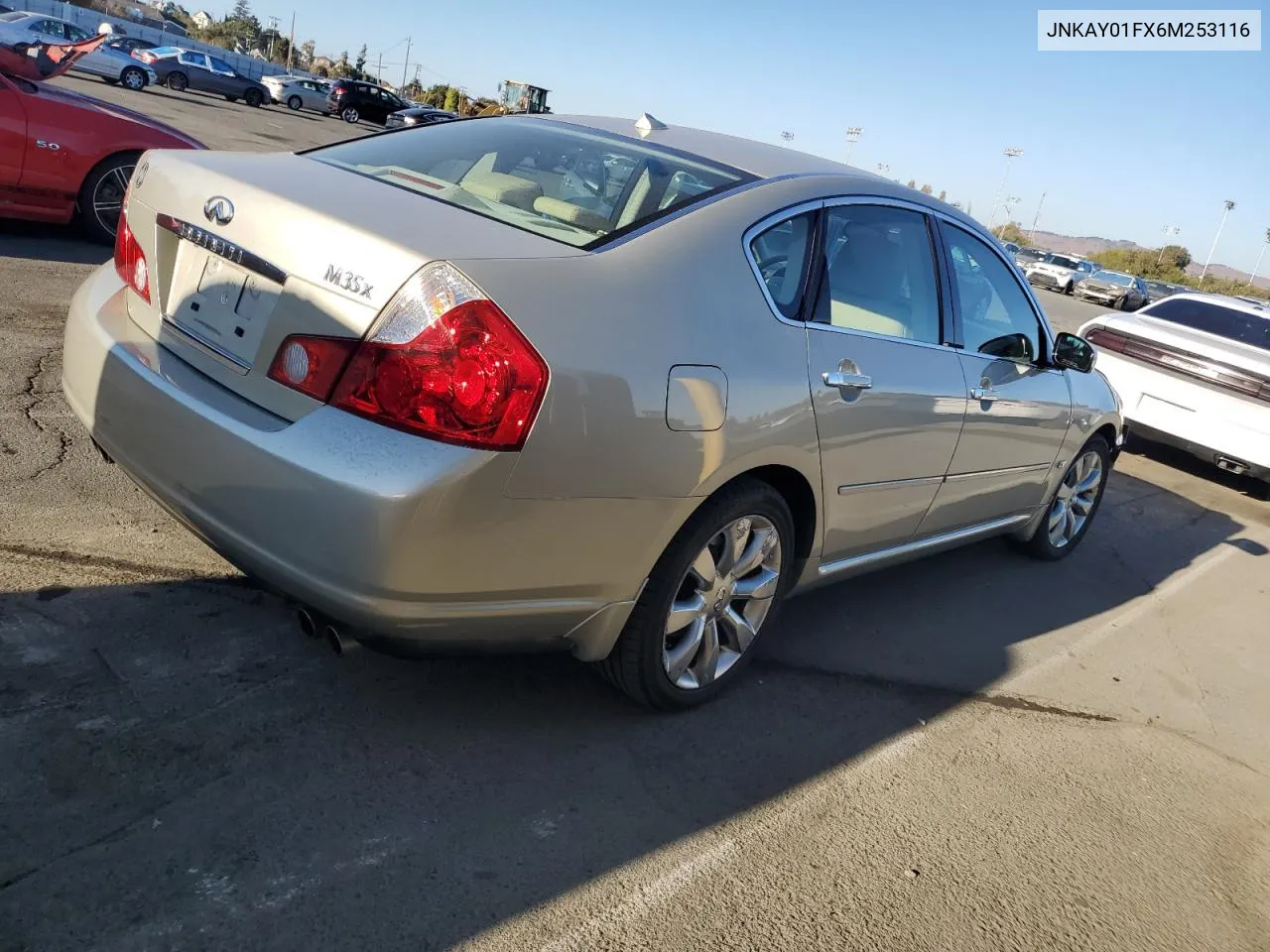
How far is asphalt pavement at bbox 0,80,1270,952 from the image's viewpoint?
7.61 ft

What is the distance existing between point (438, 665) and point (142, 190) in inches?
→ 64.2

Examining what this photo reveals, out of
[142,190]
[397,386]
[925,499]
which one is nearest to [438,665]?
[397,386]

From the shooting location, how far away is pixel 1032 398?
4.64 metres

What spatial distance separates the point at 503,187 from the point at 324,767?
5.66ft

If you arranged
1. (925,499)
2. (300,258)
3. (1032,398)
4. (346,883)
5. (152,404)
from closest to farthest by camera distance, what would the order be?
(346,883), (300,258), (152,404), (925,499), (1032,398)

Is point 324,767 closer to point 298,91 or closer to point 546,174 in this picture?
point 546,174

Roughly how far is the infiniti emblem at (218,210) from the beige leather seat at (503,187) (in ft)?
2.31

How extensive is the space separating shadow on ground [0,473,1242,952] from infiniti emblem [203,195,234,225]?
1216 mm

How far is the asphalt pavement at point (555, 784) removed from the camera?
7.61 feet

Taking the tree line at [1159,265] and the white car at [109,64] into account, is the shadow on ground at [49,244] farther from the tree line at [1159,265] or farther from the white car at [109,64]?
the tree line at [1159,265]

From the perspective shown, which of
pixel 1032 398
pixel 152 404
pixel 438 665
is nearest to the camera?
pixel 152 404

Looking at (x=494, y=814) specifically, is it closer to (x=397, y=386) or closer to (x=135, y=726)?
(x=135, y=726)

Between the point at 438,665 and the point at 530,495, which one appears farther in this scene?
the point at 438,665

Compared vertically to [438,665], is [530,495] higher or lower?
higher
